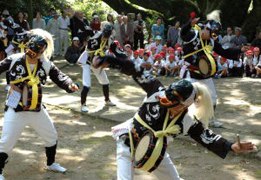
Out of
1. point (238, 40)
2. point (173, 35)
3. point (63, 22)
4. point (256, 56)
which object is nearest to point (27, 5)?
point (63, 22)

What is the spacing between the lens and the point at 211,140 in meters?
4.06

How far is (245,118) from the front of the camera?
27.7 ft

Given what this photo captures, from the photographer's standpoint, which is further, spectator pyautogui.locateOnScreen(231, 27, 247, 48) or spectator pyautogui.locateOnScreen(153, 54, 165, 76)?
spectator pyautogui.locateOnScreen(231, 27, 247, 48)

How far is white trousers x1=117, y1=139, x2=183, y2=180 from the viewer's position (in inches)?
156

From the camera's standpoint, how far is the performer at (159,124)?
3.91 meters

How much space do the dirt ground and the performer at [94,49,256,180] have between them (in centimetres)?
168

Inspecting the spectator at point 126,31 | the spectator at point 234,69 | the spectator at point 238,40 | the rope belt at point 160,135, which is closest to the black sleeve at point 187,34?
the rope belt at point 160,135

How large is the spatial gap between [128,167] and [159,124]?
0.49 meters

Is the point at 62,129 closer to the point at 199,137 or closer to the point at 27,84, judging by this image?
the point at 27,84

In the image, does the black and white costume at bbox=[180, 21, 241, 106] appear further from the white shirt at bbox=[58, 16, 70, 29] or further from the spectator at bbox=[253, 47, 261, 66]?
the white shirt at bbox=[58, 16, 70, 29]

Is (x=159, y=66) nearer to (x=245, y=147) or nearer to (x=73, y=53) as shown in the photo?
(x=73, y=53)

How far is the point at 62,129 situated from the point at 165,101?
436 centimetres

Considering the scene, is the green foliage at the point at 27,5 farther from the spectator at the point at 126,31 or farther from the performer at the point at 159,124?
the performer at the point at 159,124

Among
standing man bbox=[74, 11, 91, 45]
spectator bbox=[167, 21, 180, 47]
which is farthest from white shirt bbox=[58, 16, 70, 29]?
spectator bbox=[167, 21, 180, 47]
